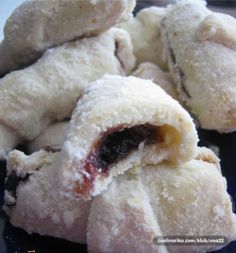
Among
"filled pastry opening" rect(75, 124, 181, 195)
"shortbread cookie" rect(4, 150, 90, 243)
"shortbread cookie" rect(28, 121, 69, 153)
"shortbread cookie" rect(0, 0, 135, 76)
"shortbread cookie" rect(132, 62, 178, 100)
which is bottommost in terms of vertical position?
"shortbread cookie" rect(132, 62, 178, 100)

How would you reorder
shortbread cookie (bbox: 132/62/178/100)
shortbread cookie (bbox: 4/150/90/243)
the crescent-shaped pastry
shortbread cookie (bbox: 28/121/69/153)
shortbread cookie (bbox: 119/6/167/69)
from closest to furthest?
1. the crescent-shaped pastry
2. shortbread cookie (bbox: 4/150/90/243)
3. shortbread cookie (bbox: 28/121/69/153)
4. shortbread cookie (bbox: 132/62/178/100)
5. shortbread cookie (bbox: 119/6/167/69)

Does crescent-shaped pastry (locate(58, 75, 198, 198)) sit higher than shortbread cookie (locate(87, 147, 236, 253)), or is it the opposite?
crescent-shaped pastry (locate(58, 75, 198, 198))

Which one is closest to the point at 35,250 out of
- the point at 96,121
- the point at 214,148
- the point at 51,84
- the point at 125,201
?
the point at 125,201

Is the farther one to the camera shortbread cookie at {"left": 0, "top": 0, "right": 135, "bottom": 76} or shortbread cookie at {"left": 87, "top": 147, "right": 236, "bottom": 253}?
shortbread cookie at {"left": 0, "top": 0, "right": 135, "bottom": 76}

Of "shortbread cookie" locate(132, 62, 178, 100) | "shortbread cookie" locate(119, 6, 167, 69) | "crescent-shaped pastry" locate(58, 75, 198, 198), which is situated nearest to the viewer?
"crescent-shaped pastry" locate(58, 75, 198, 198)

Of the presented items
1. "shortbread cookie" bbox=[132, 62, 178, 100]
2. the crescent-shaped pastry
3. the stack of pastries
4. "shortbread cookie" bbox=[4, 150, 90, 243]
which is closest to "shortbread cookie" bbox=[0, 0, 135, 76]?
the stack of pastries

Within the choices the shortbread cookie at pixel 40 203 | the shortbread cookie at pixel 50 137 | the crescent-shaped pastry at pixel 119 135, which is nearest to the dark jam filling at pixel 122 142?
the crescent-shaped pastry at pixel 119 135

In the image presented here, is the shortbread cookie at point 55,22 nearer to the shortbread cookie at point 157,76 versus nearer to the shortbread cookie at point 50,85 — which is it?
the shortbread cookie at point 50,85

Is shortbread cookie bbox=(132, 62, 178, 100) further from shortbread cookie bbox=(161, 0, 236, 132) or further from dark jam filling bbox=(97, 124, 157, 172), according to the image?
dark jam filling bbox=(97, 124, 157, 172)

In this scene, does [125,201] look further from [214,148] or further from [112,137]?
[214,148]
